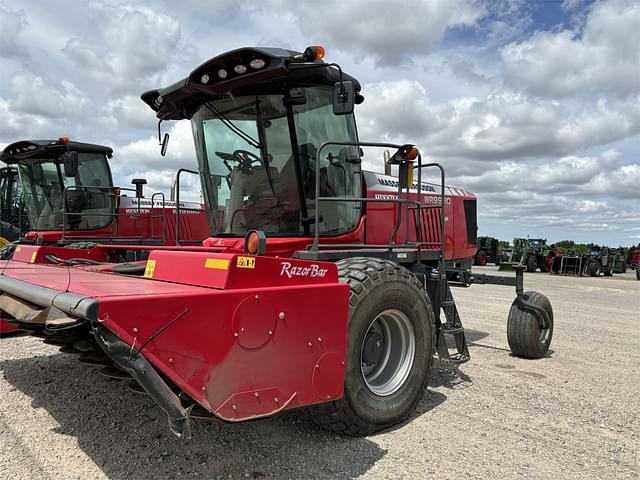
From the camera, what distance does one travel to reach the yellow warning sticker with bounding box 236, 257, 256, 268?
9.15 ft

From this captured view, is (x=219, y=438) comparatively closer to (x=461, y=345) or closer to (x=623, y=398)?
(x=461, y=345)

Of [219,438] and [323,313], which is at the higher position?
[323,313]

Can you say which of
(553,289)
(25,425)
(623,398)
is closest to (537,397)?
(623,398)

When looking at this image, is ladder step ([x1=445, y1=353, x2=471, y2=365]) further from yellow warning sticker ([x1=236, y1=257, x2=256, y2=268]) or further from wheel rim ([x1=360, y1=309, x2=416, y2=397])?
yellow warning sticker ([x1=236, y1=257, x2=256, y2=268])

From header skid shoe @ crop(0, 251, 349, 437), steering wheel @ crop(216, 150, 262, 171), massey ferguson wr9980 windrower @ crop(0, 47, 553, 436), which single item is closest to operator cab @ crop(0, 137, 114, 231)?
massey ferguson wr9980 windrower @ crop(0, 47, 553, 436)

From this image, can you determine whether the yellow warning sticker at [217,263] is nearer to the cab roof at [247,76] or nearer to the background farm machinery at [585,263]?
the cab roof at [247,76]

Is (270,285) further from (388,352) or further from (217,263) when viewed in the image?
(388,352)

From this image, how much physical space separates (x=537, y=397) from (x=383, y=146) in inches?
99.1

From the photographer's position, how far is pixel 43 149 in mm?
9484

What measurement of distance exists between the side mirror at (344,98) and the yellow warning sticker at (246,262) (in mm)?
1301

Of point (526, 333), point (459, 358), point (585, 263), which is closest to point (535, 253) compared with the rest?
point (585, 263)

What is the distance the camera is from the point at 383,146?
4141 mm

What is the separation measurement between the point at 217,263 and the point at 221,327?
37 centimetres

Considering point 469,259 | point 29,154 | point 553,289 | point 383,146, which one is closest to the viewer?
point 383,146
